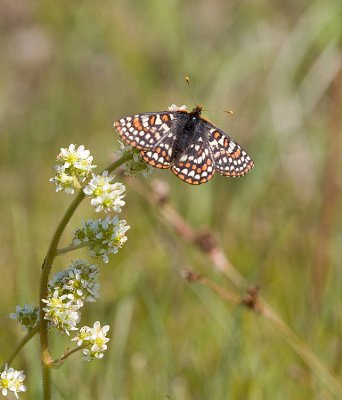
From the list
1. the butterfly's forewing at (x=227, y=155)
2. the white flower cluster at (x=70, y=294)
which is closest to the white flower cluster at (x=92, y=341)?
the white flower cluster at (x=70, y=294)

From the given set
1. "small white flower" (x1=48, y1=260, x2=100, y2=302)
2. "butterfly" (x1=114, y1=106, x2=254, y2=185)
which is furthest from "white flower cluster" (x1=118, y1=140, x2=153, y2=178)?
"small white flower" (x1=48, y1=260, x2=100, y2=302)

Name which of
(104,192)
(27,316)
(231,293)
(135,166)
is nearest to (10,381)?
(27,316)

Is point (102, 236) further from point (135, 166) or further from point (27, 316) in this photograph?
point (27, 316)

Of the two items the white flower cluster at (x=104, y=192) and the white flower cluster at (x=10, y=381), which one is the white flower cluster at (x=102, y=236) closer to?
the white flower cluster at (x=104, y=192)

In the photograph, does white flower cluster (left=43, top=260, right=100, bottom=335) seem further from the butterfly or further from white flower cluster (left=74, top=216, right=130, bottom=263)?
the butterfly

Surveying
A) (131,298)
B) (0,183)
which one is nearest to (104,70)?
(0,183)
